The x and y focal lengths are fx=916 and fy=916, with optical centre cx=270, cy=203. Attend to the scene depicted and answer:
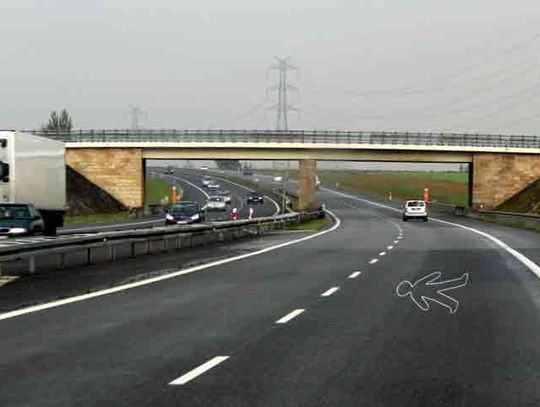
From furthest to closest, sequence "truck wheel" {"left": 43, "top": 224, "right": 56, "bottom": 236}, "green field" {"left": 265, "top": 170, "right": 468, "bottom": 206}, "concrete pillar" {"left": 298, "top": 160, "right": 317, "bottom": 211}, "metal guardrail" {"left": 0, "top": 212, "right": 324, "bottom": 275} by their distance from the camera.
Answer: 1. "green field" {"left": 265, "top": 170, "right": 468, "bottom": 206}
2. "concrete pillar" {"left": 298, "top": 160, "right": 317, "bottom": 211}
3. "truck wheel" {"left": 43, "top": 224, "right": 56, "bottom": 236}
4. "metal guardrail" {"left": 0, "top": 212, "right": 324, "bottom": 275}

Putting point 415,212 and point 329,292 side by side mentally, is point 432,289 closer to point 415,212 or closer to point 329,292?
point 329,292

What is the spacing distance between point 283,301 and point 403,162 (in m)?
71.1

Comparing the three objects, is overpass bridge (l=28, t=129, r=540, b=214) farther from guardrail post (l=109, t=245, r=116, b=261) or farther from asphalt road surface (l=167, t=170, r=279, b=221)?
guardrail post (l=109, t=245, r=116, b=261)

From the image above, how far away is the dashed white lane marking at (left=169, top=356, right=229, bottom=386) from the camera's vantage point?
8.13m

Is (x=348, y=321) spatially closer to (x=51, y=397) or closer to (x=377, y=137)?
(x=51, y=397)

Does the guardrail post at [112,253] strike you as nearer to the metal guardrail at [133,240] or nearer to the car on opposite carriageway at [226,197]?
the metal guardrail at [133,240]

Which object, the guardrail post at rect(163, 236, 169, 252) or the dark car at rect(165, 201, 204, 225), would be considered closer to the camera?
the guardrail post at rect(163, 236, 169, 252)

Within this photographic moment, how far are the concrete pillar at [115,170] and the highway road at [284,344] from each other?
64.5 m

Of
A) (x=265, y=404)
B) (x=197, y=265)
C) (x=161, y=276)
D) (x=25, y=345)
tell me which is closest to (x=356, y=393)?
(x=265, y=404)

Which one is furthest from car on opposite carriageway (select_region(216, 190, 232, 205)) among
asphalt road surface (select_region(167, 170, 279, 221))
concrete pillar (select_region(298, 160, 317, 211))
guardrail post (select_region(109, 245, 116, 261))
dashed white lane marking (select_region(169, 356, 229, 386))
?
dashed white lane marking (select_region(169, 356, 229, 386))

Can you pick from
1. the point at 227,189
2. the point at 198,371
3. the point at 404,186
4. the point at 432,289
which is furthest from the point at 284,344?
the point at 404,186

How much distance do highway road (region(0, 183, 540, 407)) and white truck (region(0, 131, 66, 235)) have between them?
1227 centimetres

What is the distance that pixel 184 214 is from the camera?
51.7 meters

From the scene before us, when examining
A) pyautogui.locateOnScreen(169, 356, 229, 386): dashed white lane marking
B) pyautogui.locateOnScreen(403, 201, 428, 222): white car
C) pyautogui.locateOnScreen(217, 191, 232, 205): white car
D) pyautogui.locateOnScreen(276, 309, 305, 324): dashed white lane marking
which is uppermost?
pyautogui.locateOnScreen(169, 356, 229, 386): dashed white lane marking
